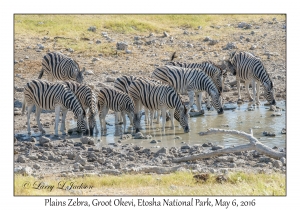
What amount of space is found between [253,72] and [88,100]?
6.49 m

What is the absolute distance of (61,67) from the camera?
21.9m

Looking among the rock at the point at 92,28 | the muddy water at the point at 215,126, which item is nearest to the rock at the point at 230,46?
the rock at the point at 92,28

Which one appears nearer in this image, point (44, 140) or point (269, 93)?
point (44, 140)

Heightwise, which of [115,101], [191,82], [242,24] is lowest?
[115,101]

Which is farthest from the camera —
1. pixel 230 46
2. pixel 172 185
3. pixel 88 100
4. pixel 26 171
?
pixel 230 46

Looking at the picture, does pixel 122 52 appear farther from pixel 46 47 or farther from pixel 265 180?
pixel 265 180

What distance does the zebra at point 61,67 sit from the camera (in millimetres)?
21766

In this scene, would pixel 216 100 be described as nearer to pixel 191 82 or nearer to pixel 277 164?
pixel 191 82

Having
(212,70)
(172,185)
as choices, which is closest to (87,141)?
(172,185)

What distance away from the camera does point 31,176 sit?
482 inches

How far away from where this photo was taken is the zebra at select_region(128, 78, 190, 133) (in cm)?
1742

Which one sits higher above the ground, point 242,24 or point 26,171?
point 242,24

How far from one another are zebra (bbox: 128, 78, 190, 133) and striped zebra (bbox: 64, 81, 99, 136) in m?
1.20

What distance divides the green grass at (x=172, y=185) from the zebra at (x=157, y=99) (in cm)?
530
